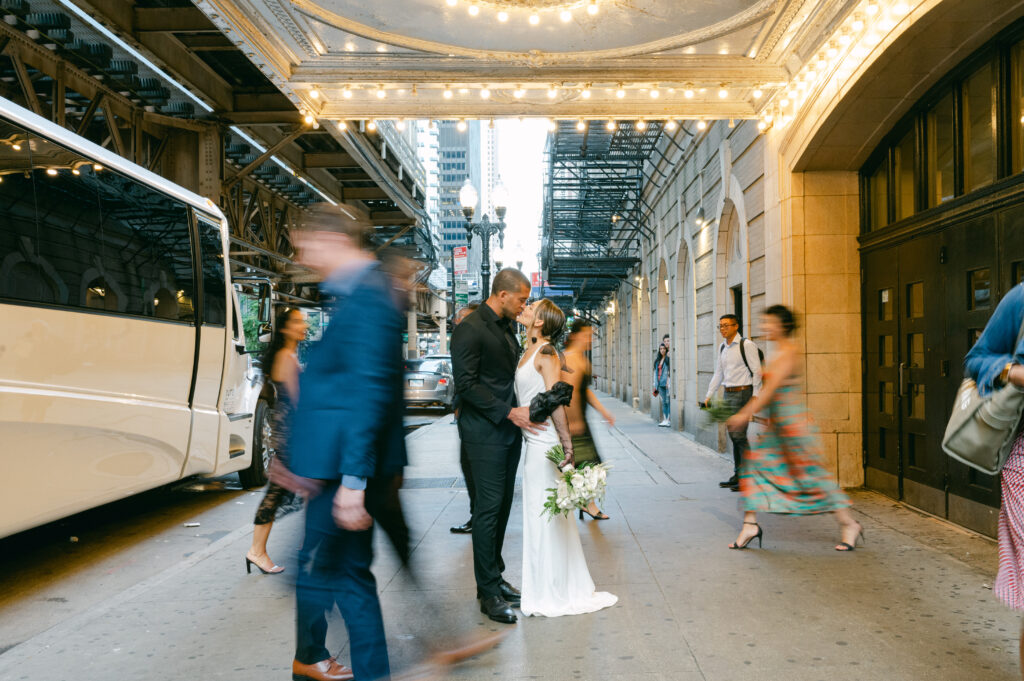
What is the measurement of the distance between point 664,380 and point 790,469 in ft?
40.6

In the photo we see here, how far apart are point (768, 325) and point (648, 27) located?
3.40 meters

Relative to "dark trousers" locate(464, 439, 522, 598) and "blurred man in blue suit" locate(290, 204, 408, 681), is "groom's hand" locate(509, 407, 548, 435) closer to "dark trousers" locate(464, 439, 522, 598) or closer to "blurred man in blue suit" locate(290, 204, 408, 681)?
"dark trousers" locate(464, 439, 522, 598)

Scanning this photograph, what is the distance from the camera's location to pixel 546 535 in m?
4.62

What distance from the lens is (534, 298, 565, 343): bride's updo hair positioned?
5262 mm

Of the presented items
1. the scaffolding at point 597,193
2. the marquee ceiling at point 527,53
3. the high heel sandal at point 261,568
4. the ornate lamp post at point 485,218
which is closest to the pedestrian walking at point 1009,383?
the high heel sandal at point 261,568

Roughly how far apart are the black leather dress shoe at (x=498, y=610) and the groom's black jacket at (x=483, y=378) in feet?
3.09

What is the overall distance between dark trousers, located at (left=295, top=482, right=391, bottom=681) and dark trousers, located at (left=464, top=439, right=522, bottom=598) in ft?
5.01

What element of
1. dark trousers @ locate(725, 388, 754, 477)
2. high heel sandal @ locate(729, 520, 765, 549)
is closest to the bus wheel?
dark trousers @ locate(725, 388, 754, 477)

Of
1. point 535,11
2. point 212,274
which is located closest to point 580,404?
point 535,11

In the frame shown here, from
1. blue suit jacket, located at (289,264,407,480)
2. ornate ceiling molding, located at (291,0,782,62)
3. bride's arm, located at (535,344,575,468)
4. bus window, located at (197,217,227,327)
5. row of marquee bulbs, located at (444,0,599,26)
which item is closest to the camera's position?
blue suit jacket, located at (289,264,407,480)

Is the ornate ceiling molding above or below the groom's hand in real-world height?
above

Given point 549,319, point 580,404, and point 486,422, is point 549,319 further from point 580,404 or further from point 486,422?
point 580,404

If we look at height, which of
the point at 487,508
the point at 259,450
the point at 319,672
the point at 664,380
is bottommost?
the point at 319,672

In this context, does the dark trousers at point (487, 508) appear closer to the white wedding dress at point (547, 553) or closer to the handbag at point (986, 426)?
the white wedding dress at point (547, 553)
